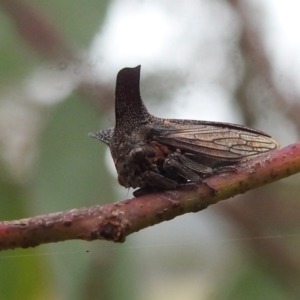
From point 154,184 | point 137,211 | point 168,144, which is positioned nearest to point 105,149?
point 168,144

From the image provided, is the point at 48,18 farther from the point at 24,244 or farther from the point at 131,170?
the point at 24,244

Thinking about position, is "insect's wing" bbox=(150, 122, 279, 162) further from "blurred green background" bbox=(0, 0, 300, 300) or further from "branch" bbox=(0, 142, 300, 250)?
"blurred green background" bbox=(0, 0, 300, 300)

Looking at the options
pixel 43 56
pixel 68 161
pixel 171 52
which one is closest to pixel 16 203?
pixel 68 161

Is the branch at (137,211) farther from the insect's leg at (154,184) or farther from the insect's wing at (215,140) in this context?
the insect's wing at (215,140)

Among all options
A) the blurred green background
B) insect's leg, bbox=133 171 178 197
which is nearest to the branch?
insect's leg, bbox=133 171 178 197

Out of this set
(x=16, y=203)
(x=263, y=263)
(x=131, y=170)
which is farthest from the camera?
(x=263, y=263)
